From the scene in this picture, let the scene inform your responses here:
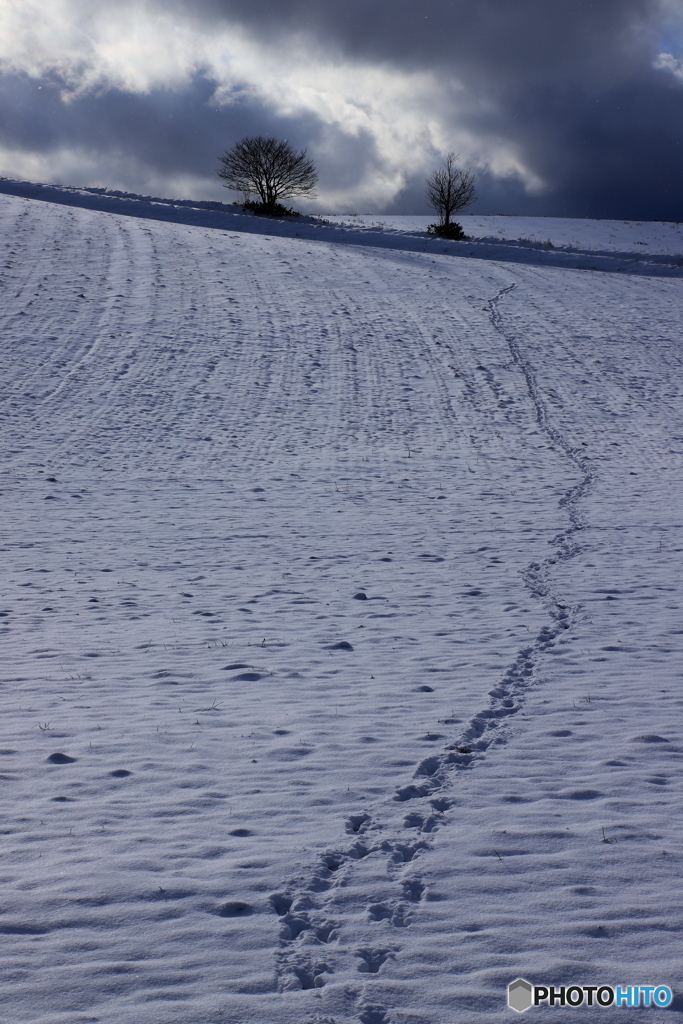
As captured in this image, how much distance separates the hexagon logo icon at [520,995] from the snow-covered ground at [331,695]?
63mm

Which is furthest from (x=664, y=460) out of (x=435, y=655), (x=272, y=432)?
(x=435, y=655)

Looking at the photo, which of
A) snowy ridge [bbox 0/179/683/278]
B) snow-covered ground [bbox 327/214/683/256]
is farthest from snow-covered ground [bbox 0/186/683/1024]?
snow-covered ground [bbox 327/214/683/256]

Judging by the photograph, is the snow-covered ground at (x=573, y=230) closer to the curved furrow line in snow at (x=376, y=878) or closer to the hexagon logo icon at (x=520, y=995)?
the curved furrow line in snow at (x=376, y=878)

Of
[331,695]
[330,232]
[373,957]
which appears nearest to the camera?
[373,957]

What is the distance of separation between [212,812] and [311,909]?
114cm

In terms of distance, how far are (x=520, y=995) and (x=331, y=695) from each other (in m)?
3.36

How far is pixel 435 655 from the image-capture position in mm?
7410

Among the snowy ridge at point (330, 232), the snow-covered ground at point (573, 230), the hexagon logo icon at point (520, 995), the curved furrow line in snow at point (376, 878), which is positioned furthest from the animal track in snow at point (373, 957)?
the snow-covered ground at point (573, 230)

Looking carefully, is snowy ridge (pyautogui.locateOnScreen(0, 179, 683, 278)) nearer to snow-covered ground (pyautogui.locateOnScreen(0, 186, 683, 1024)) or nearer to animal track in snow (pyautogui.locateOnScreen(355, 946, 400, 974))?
snow-covered ground (pyautogui.locateOnScreen(0, 186, 683, 1024))

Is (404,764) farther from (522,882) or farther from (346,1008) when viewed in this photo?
(346,1008)

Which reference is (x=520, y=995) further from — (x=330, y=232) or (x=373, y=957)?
(x=330, y=232)

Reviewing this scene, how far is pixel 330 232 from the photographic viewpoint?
124 ft

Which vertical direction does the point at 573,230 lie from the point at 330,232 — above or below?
above

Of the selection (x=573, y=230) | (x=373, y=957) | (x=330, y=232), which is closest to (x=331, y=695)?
(x=373, y=957)
